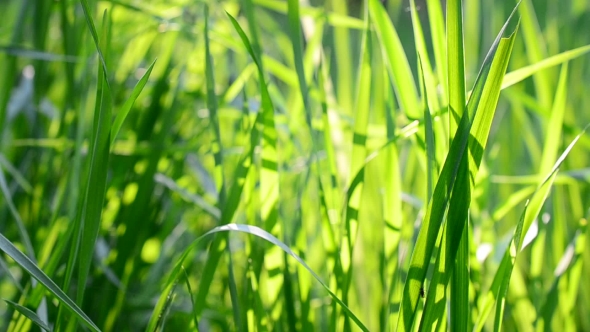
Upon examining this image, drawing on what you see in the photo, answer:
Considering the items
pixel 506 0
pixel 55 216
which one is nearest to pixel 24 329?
pixel 55 216

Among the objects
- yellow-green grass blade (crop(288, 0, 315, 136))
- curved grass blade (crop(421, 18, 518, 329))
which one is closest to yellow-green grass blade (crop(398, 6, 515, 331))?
curved grass blade (crop(421, 18, 518, 329))

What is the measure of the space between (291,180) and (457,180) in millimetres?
502

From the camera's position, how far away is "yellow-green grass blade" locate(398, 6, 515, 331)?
26cm

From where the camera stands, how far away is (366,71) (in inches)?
15.5

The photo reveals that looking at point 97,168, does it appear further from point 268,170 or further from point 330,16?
point 330,16

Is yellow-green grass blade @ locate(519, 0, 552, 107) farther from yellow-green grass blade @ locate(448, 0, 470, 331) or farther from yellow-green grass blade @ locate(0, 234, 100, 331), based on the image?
yellow-green grass blade @ locate(0, 234, 100, 331)

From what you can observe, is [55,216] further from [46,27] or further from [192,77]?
[192,77]

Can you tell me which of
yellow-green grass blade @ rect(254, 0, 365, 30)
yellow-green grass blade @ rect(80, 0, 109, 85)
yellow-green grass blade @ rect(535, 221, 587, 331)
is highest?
yellow-green grass blade @ rect(254, 0, 365, 30)

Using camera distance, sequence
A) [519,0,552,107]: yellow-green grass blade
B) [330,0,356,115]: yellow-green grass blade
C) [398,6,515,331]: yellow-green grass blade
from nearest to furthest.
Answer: [398,6,515,331]: yellow-green grass blade, [519,0,552,107]: yellow-green grass blade, [330,0,356,115]: yellow-green grass blade

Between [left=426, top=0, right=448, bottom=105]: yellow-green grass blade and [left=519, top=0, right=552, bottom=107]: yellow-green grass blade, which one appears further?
[left=519, top=0, right=552, bottom=107]: yellow-green grass blade

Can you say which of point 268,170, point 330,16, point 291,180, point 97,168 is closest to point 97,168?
point 97,168

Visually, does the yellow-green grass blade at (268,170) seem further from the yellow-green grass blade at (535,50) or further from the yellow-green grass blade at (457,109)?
the yellow-green grass blade at (535,50)

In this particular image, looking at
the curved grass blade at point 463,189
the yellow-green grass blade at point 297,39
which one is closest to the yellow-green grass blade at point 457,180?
the curved grass blade at point 463,189

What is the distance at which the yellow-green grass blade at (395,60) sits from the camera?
1.19 ft
